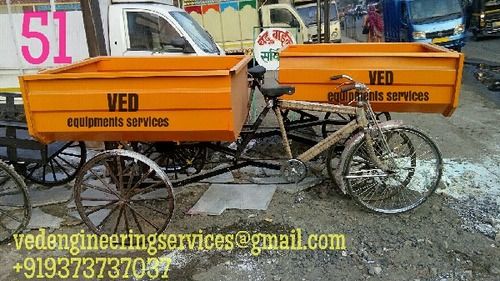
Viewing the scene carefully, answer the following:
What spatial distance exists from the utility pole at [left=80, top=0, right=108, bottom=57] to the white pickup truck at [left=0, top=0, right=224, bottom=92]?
2.86 ft

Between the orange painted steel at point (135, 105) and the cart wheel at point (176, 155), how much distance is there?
2.24 ft

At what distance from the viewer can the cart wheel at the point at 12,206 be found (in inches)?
144

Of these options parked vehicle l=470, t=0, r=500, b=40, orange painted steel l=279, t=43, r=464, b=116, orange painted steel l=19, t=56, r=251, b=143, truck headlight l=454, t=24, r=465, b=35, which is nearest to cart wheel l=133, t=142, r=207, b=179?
orange painted steel l=19, t=56, r=251, b=143

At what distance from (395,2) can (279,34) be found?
7.23 metres

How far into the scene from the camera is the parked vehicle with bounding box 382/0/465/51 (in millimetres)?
12984

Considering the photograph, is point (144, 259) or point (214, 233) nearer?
point (144, 259)

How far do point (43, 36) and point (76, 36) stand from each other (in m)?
0.49

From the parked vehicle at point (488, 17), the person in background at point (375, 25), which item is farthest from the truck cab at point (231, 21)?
the parked vehicle at point (488, 17)

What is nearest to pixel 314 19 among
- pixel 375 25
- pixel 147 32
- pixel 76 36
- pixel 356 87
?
pixel 375 25

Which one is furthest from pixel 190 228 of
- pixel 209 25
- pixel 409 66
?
pixel 209 25

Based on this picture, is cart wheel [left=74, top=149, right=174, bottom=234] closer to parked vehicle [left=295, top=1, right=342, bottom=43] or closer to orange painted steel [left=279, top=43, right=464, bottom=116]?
orange painted steel [left=279, top=43, right=464, bottom=116]

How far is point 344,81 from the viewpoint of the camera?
4133 mm

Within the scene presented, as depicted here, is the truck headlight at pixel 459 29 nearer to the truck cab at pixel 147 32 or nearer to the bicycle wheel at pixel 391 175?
the truck cab at pixel 147 32

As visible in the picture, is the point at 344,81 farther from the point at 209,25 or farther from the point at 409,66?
the point at 209,25
